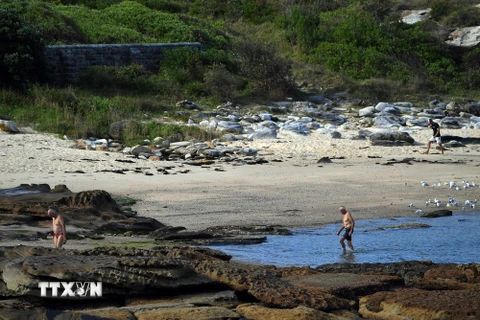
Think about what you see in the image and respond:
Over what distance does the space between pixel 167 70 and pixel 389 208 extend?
14.8 meters

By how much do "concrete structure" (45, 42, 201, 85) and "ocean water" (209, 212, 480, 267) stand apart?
15.6 meters

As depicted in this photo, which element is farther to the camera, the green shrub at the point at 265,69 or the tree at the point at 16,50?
the green shrub at the point at 265,69

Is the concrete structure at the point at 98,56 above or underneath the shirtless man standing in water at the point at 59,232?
above

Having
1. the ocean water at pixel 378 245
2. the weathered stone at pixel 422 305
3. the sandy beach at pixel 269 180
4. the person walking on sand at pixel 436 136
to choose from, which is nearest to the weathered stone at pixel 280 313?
the weathered stone at pixel 422 305

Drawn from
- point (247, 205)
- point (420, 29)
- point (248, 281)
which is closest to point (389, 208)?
point (247, 205)

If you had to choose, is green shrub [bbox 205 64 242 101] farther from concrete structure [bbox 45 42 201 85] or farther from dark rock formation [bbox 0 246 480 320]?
dark rock formation [bbox 0 246 480 320]

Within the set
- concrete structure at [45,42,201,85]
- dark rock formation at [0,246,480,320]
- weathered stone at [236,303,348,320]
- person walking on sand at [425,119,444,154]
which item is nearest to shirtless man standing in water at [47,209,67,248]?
dark rock formation at [0,246,480,320]

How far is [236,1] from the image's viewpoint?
4166cm

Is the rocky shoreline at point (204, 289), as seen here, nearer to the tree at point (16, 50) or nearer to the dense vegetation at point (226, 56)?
the dense vegetation at point (226, 56)

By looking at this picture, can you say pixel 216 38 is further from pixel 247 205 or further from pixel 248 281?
pixel 248 281

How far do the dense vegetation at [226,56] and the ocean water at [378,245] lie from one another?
30.4 feet

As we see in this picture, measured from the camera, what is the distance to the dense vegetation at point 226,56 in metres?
25.5

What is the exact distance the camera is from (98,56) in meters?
29.0

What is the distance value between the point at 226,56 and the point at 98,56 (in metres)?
4.96
